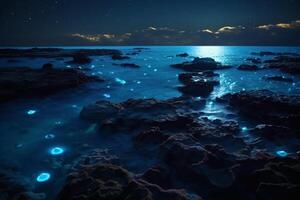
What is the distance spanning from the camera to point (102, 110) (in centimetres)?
1357

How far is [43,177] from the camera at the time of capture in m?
7.55

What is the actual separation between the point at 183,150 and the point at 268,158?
279cm

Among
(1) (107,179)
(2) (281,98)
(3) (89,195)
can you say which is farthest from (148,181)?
(2) (281,98)

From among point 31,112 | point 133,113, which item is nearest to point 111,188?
point 133,113

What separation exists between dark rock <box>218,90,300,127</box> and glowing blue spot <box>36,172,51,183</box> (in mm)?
10961

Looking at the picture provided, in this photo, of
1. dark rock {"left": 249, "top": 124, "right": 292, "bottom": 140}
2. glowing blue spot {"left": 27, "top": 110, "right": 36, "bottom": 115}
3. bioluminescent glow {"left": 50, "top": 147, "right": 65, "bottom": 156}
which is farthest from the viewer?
glowing blue spot {"left": 27, "top": 110, "right": 36, "bottom": 115}

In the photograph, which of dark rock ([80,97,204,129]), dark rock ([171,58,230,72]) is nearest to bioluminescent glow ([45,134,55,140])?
dark rock ([80,97,204,129])

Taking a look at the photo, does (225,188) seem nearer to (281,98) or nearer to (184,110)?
(184,110)

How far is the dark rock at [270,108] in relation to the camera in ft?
40.0

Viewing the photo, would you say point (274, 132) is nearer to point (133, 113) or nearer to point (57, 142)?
point (133, 113)

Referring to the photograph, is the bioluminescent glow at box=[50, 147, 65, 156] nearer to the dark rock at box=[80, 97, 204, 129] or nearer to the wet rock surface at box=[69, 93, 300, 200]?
the wet rock surface at box=[69, 93, 300, 200]

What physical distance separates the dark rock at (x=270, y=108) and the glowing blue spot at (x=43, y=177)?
11.0 metres

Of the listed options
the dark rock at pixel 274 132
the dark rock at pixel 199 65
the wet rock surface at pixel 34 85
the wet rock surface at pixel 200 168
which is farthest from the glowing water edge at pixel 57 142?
the dark rock at pixel 199 65

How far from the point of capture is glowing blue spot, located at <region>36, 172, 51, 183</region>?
7357mm
